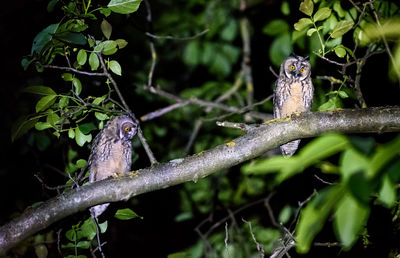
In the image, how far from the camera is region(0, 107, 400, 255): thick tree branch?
194cm

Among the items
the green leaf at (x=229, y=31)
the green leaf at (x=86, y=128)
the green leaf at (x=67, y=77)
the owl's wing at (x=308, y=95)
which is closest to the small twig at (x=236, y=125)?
the green leaf at (x=86, y=128)

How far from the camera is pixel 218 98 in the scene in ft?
16.3

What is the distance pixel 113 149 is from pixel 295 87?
192 cm

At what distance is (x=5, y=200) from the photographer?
5516 millimetres

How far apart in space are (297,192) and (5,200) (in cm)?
452

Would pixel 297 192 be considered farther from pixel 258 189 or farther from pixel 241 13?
pixel 241 13

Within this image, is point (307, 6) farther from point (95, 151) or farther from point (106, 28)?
point (95, 151)

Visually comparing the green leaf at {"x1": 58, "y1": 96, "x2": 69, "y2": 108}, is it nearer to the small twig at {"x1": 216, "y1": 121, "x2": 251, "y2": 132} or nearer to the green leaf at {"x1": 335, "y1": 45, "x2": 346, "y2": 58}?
the small twig at {"x1": 216, "y1": 121, "x2": 251, "y2": 132}

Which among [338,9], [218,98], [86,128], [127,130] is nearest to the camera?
[86,128]

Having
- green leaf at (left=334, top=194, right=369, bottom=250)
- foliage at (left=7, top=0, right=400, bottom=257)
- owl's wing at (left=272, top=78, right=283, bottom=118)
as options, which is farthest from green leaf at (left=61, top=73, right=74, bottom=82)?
owl's wing at (left=272, top=78, right=283, bottom=118)

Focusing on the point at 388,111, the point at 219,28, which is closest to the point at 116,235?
the point at 219,28

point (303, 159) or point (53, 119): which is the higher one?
point (303, 159)

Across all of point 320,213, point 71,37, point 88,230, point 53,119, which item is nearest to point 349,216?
point 320,213

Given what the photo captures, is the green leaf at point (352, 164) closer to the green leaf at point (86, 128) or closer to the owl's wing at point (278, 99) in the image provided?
the green leaf at point (86, 128)
